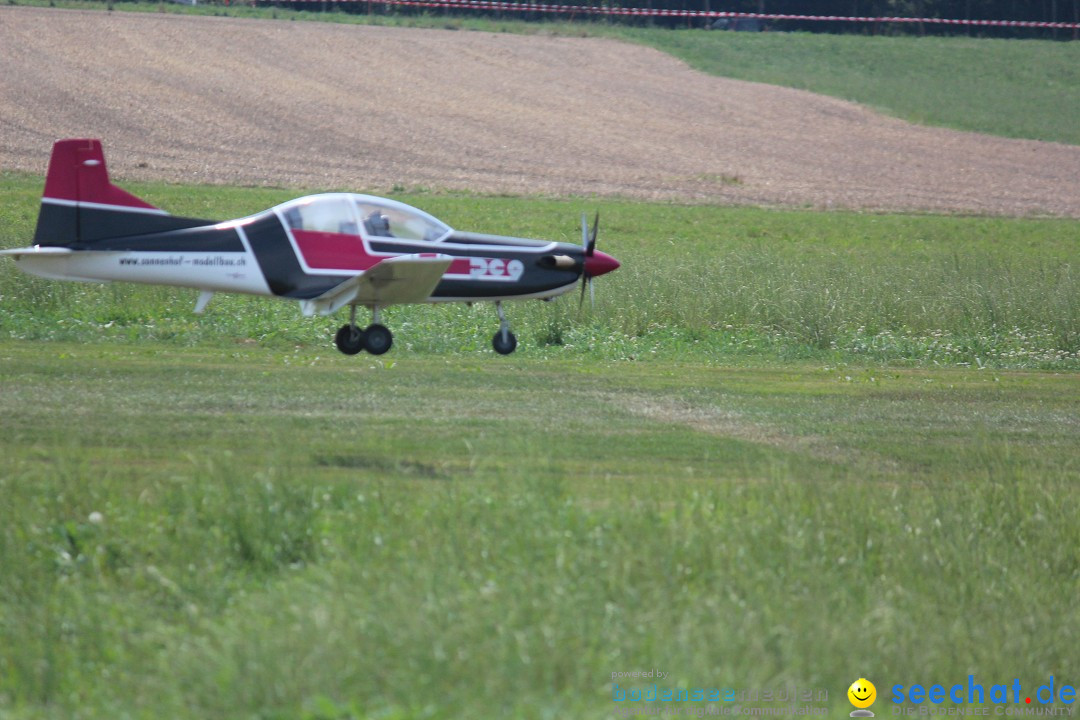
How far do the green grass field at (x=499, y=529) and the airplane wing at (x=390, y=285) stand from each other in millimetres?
1047

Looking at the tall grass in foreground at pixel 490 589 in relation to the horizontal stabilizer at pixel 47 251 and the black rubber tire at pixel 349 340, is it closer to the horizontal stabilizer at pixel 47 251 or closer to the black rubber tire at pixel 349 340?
the horizontal stabilizer at pixel 47 251

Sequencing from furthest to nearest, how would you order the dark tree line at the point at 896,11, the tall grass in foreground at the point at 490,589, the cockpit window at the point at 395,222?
the dark tree line at the point at 896,11 < the cockpit window at the point at 395,222 < the tall grass in foreground at the point at 490,589

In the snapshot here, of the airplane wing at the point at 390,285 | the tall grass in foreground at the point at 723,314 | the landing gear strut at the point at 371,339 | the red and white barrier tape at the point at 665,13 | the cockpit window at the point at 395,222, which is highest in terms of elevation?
the red and white barrier tape at the point at 665,13

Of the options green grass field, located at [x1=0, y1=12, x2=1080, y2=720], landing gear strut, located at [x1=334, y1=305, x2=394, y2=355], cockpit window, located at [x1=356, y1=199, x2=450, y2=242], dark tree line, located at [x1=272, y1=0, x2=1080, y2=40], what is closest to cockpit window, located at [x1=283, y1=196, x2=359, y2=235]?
cockpit window, located at [x1=356, y1=199, x2=450, y2=242]

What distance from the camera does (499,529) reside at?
8.44 meters

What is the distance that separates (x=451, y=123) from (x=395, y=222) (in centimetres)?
3327

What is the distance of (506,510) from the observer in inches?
341

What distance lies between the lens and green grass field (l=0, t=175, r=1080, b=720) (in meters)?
6.92

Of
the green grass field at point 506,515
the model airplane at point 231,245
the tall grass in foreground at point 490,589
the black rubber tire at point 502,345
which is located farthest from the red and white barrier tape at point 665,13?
the tall grass in foreground at point 490,589

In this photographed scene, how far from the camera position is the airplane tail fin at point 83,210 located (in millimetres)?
13016

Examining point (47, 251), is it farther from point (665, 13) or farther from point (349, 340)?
point (665, 13)

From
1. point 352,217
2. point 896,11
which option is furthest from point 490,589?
point 896,11

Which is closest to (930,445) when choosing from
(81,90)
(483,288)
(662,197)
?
(483,288)

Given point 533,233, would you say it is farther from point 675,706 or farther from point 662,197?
point 675,706
